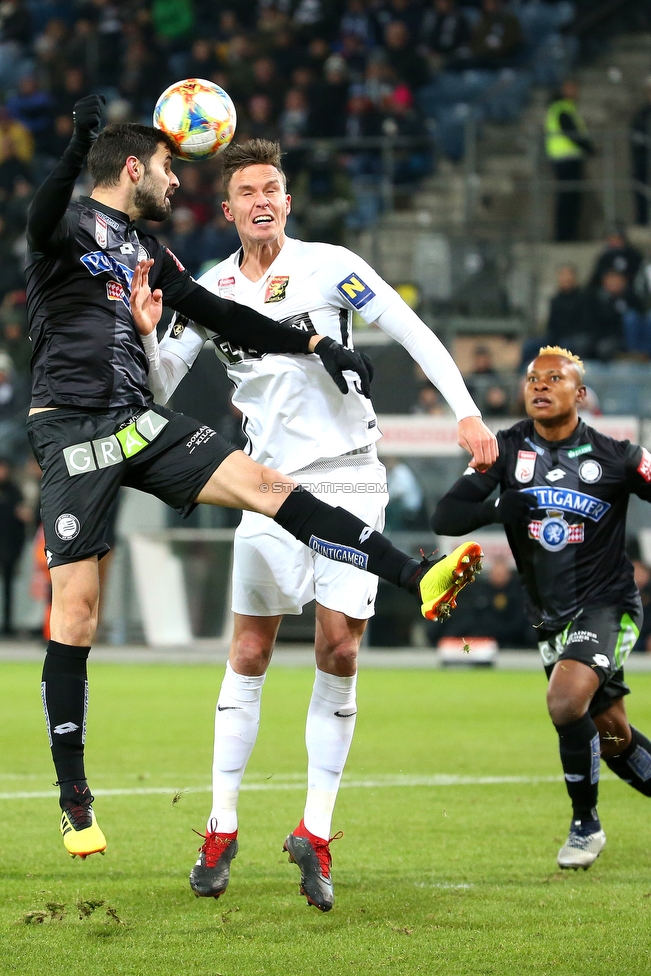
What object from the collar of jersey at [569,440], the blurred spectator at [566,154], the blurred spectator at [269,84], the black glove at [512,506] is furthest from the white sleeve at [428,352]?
the blurred spectator at [269,84]

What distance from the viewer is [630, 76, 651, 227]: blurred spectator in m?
18.3

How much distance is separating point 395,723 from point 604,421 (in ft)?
20.2

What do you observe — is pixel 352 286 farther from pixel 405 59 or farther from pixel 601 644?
pixel 405 59

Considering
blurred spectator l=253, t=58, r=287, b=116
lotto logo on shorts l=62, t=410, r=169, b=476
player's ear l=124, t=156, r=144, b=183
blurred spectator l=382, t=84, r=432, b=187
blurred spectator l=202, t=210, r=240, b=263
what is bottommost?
lotto logo on shorts l=62, t=410, r=169, b=476

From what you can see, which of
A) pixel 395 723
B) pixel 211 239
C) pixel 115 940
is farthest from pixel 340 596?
pixel 211 239

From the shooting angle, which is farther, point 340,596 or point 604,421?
point 604,421

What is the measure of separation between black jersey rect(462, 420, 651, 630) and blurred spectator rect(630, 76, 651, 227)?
1300 centimetres

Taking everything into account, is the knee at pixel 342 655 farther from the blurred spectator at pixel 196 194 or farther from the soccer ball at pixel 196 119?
the blurred spectator at pixel 196 194

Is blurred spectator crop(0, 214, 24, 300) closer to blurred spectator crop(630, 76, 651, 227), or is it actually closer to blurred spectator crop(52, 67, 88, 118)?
blurred spectator crop(52, 67, 88, 118)

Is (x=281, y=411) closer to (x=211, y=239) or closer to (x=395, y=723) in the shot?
(x=395, y=723)

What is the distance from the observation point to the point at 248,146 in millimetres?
5477

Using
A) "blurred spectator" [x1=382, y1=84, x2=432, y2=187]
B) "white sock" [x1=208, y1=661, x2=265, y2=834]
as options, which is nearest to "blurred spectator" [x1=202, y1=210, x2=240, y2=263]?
"blurred spectator" [x1=382, y1=84, x2=432, y2=187]

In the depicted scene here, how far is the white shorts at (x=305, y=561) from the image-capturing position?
5.35 meters

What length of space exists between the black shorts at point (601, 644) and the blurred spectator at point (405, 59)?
1631cm
